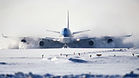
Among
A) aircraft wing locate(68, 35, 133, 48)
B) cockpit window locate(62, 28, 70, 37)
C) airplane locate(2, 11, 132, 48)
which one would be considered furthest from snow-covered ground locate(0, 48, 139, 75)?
aircraft wing locate(68, 35, 133, 48)

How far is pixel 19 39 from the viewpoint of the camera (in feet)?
373

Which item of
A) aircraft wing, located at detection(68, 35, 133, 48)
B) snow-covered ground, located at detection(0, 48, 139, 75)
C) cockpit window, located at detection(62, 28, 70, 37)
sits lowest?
snow-covered ground, located at detection(0, 48, 139, 75)

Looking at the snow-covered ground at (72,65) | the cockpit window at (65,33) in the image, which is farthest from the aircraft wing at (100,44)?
the snow-covered ground at (72,65)

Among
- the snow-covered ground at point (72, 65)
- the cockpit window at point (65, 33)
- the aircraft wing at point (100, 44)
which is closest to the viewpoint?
the snow-covered ground at point (72, 65)

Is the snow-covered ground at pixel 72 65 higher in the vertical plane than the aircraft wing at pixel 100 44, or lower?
lower

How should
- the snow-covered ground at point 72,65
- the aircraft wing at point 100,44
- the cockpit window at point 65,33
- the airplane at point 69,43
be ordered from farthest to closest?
the aircraft wing at point 100,44 < the cockpit window at point 65,33 < the airplane at point 69,43 < the snow-covered ground at point 72,65

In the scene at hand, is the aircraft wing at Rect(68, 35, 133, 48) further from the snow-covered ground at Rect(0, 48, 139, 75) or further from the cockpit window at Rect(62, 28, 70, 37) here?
the snow-covered ground at Rect(0, 48, 139, 75)

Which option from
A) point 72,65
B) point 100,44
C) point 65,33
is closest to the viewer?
point 72,65

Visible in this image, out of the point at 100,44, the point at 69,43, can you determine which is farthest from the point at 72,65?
the point at 100,44

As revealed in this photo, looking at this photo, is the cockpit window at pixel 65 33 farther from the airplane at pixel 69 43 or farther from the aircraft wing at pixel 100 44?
the aircraft wing at pixel 100 44

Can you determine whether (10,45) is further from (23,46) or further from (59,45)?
(59,45)

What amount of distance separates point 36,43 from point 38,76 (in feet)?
291

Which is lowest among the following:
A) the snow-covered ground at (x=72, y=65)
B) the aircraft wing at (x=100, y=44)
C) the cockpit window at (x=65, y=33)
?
the snow-covered ground at (x=72, y=65)

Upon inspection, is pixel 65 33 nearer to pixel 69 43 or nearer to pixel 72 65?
pixel 69 43
